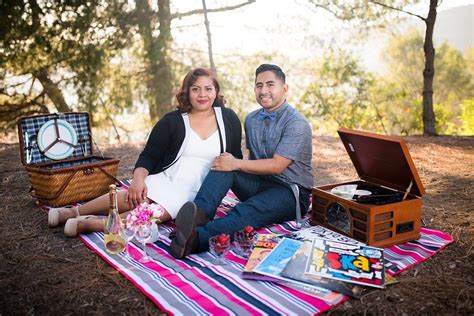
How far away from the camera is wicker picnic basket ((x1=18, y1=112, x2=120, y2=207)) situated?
3.52 meters

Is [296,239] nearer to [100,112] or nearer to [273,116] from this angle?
[273,116]

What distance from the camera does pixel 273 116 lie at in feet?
9.91

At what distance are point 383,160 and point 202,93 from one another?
4.43 feet

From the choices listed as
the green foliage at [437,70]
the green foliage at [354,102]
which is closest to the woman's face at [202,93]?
the green foliage at [354,102]

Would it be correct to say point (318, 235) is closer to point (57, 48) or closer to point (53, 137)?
point (53, 137)

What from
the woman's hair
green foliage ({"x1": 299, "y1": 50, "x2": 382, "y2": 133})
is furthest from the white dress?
green foliage ({"x1": 299, "y1": 50, "x2": 382, "y2": 133})

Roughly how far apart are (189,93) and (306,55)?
8544 mm

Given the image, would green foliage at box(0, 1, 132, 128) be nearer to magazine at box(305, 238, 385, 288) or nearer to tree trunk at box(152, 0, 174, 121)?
tree trunk at box(152, 0, 174, 121)

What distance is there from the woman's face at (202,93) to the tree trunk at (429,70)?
18.0ft

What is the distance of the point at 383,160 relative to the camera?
2.75 m

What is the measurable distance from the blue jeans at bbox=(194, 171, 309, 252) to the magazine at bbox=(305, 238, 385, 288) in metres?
Result: 0.49

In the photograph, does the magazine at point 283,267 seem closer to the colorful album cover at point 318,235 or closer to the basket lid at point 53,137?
the colorful album cover at point 318,235

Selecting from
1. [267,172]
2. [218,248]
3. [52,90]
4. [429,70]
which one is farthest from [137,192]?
[52,90]

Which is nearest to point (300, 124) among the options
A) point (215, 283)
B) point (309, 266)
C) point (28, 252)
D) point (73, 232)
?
point (309, 266)
